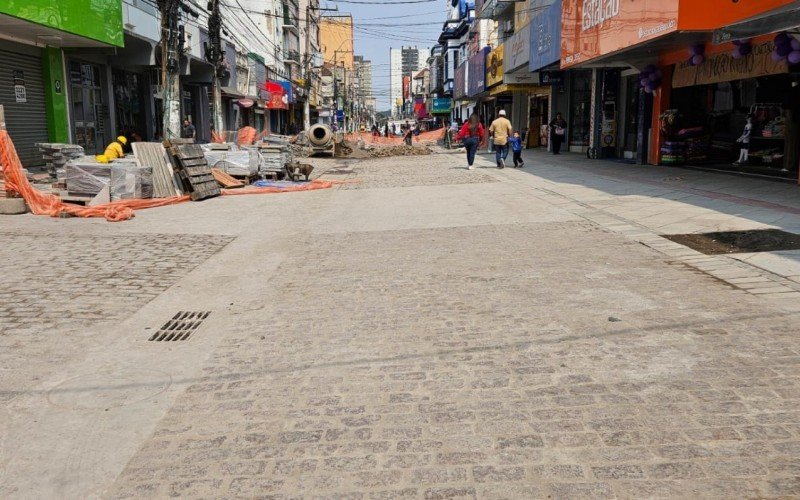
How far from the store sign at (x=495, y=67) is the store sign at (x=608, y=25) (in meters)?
13.1

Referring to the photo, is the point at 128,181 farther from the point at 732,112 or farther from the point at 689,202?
the point at 732,112

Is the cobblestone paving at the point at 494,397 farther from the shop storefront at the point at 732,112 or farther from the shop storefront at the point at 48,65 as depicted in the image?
the shop storefront at the point at 48,65

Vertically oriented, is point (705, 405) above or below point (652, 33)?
below

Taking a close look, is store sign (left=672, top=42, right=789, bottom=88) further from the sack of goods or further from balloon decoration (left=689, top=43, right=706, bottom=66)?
the sack of goods

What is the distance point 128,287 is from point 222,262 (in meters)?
1.42

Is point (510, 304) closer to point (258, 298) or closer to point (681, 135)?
point (258, 298)

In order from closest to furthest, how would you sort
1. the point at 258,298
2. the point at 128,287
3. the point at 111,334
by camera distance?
the point at 111,334 → the point at 258,298 → the point at 128,287

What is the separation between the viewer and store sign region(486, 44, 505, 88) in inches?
1299

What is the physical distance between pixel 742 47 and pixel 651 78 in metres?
4.30

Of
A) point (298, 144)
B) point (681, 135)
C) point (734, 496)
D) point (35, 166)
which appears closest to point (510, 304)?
point (734, 496)

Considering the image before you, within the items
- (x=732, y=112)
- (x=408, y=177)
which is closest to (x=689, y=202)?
(x=732, y=112)

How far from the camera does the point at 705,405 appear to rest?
11.5ft

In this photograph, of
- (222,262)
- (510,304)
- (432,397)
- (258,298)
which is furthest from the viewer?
(222,262)

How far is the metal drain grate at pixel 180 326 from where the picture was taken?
5113mm
